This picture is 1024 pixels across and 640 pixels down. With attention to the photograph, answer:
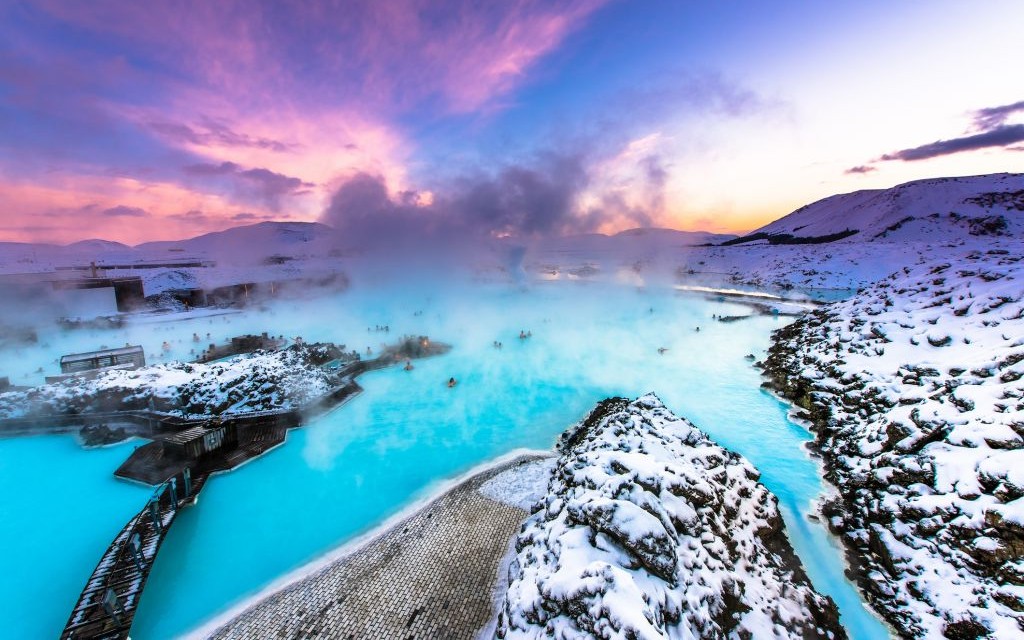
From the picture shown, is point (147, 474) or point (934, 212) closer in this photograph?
point (147, 474)

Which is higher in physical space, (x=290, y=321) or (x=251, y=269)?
(x=251, y=269)

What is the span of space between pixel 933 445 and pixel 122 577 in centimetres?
2476

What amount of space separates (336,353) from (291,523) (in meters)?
17.6

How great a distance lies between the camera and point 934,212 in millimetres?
91938

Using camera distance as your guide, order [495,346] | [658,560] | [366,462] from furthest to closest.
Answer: [495,346], [366,462], [658,560]

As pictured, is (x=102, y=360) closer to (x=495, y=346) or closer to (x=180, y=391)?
(x=180, y=391)

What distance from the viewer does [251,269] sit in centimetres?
7769

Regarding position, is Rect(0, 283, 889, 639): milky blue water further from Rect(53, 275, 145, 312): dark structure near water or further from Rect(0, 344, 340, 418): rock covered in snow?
Rect(53, 275, 145, 312): dark structure near water

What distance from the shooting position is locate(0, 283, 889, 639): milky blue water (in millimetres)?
11195

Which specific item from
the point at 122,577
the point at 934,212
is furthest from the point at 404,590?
the point at 934,212

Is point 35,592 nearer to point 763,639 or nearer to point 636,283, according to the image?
point 763,639

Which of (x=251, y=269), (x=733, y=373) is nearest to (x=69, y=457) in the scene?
(x=733, y=373)

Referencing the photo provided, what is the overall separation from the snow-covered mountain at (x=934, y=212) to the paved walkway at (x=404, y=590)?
11351 centimetres

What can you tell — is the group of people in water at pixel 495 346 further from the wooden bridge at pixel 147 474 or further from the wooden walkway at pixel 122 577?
the wooden walkway at pixel 122 577
